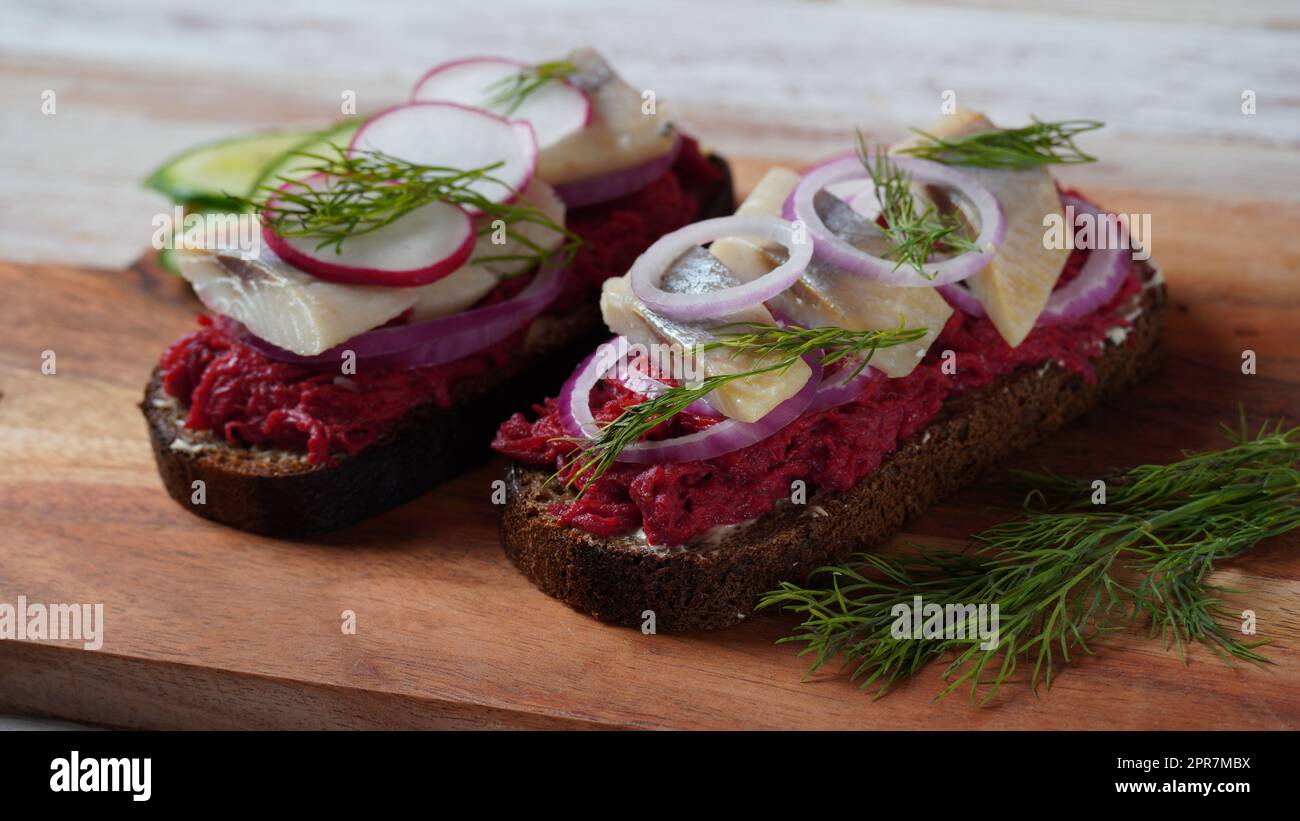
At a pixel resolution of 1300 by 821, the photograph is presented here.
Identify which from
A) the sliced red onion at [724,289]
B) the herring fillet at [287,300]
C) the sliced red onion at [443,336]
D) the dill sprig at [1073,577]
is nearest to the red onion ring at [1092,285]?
the dill sprig at [1073,577]

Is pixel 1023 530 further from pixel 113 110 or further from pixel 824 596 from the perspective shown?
pixel 113 110

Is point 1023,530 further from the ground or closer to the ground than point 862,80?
closer to the ground

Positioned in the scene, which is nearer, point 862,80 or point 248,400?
point 248,400

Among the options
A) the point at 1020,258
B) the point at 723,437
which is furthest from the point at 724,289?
the point at 1020,258

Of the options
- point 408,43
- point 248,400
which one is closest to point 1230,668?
point 248,400

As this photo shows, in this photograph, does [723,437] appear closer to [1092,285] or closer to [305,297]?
[305,297]

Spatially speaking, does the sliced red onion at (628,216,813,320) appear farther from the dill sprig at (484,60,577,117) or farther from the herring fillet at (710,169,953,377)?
the dill sprig at (484,60,577,117)
